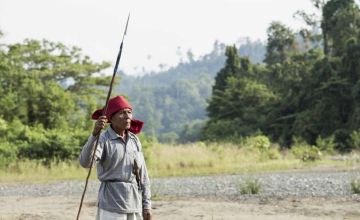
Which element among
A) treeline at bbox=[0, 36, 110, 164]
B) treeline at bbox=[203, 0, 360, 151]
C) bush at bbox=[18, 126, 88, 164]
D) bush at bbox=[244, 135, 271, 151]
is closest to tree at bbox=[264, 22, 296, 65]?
treeline at bbox=[203, 0, 360, 151]

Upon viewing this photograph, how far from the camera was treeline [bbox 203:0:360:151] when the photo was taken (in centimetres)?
4075

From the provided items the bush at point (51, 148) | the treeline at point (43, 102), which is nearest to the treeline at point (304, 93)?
the treeline at point (43, 102)

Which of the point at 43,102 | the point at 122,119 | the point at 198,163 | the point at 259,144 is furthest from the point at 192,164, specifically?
the point at 122,119

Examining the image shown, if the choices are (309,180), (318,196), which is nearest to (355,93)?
(309,180)

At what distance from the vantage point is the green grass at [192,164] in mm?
21547

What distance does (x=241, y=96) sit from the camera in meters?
50.2

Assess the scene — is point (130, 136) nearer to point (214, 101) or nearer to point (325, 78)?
point (325, 78)

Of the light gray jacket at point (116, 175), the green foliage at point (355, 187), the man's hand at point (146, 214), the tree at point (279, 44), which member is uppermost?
the tree at point (279, 44)

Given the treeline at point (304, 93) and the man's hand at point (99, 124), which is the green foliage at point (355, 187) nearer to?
the man's hand at point (99, 124)

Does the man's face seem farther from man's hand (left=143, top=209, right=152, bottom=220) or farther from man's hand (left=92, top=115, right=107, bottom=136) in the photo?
man's hand (left=143, top=209, right=152, bottom=220)

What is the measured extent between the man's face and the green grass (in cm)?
1611

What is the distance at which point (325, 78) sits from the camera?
139 feet

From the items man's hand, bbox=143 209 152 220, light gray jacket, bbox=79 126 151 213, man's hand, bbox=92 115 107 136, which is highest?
man's hand, bbox=92 115 107 136

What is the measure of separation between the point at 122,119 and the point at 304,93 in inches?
1591
